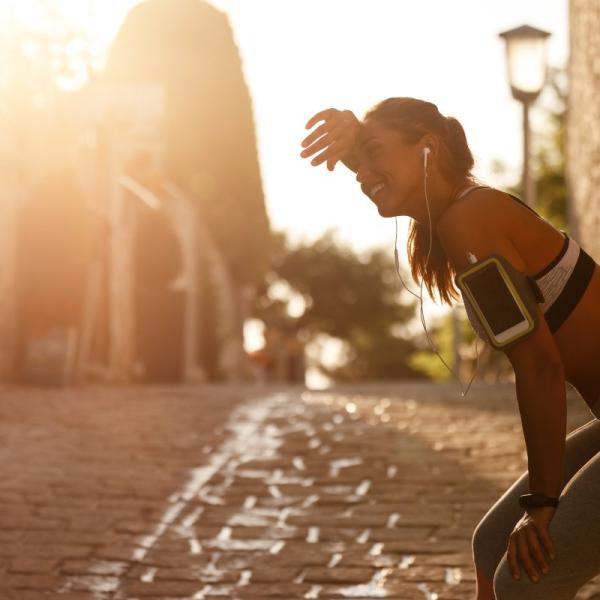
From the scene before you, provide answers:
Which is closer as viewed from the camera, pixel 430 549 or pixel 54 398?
pixel 430 549

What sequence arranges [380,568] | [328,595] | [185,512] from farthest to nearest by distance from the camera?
[185,512]
[380,568]
[328,595]

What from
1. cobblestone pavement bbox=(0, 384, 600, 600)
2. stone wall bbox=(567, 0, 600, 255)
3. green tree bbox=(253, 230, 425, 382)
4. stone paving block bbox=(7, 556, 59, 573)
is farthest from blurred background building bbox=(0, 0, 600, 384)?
green tree bbox=(253, 230, 425, 382)

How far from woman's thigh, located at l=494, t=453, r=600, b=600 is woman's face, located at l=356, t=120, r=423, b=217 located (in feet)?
2.46

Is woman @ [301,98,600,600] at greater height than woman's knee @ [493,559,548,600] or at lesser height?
greater

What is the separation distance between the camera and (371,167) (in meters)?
2.95

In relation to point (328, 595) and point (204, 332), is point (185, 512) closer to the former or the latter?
point (328, 595)

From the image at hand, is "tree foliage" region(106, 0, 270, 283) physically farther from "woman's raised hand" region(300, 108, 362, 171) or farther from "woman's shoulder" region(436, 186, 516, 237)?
"woman's shoulder" region(436, 186, 516, 237)

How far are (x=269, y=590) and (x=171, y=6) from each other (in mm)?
21836

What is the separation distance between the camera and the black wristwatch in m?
2.69

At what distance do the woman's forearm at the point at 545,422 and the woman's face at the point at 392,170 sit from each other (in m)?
0.51

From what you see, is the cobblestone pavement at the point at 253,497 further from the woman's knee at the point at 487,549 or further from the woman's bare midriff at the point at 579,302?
the woman's bare midriff at the point at 579,302

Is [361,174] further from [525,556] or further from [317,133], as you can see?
[525,556]

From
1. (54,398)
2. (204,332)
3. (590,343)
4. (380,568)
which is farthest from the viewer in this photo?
(204,332)

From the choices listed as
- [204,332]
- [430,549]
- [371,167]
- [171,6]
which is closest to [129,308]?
[204,332]
